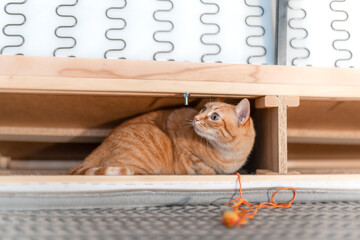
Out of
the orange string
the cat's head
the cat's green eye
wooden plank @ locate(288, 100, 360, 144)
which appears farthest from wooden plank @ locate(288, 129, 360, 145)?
the orange string

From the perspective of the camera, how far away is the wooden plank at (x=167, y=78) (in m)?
1.11

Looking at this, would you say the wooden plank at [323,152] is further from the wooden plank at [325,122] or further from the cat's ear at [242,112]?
the cat's ear at [242,112]

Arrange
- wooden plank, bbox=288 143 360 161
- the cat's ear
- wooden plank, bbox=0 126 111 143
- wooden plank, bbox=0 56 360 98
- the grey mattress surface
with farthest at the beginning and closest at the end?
wooden plank, bbox=288 143 360 161 → wooden plank, bbox=0 126 111 143 → the cat's ear → wooden plank, bbox=0 56 360 98 → the grey mattress surface

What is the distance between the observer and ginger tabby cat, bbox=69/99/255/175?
4.32 ft

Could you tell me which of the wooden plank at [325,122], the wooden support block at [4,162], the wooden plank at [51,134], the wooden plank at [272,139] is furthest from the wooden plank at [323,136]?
the wooden support block at [4,162]

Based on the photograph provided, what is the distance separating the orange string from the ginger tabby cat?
13.1 inches

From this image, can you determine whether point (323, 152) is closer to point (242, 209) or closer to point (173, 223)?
point (242, 209)

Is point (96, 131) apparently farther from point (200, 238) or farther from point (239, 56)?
point (200, 238)

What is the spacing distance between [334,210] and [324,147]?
1041 mm

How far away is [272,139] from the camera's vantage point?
1258 millimetres

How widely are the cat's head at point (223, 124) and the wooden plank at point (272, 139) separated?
9cm

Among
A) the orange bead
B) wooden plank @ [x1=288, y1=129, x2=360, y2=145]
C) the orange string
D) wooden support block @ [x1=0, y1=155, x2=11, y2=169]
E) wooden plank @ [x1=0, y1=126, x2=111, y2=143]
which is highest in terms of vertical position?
wooden plank @ [x1=0, y1=126, x2=111, y2=143]

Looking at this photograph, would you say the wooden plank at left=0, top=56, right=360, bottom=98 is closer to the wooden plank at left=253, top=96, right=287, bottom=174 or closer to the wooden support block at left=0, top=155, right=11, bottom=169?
the wooden plank at left=253, top=96, right=287, bottom=174

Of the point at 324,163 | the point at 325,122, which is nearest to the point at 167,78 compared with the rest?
the point at 325,122
